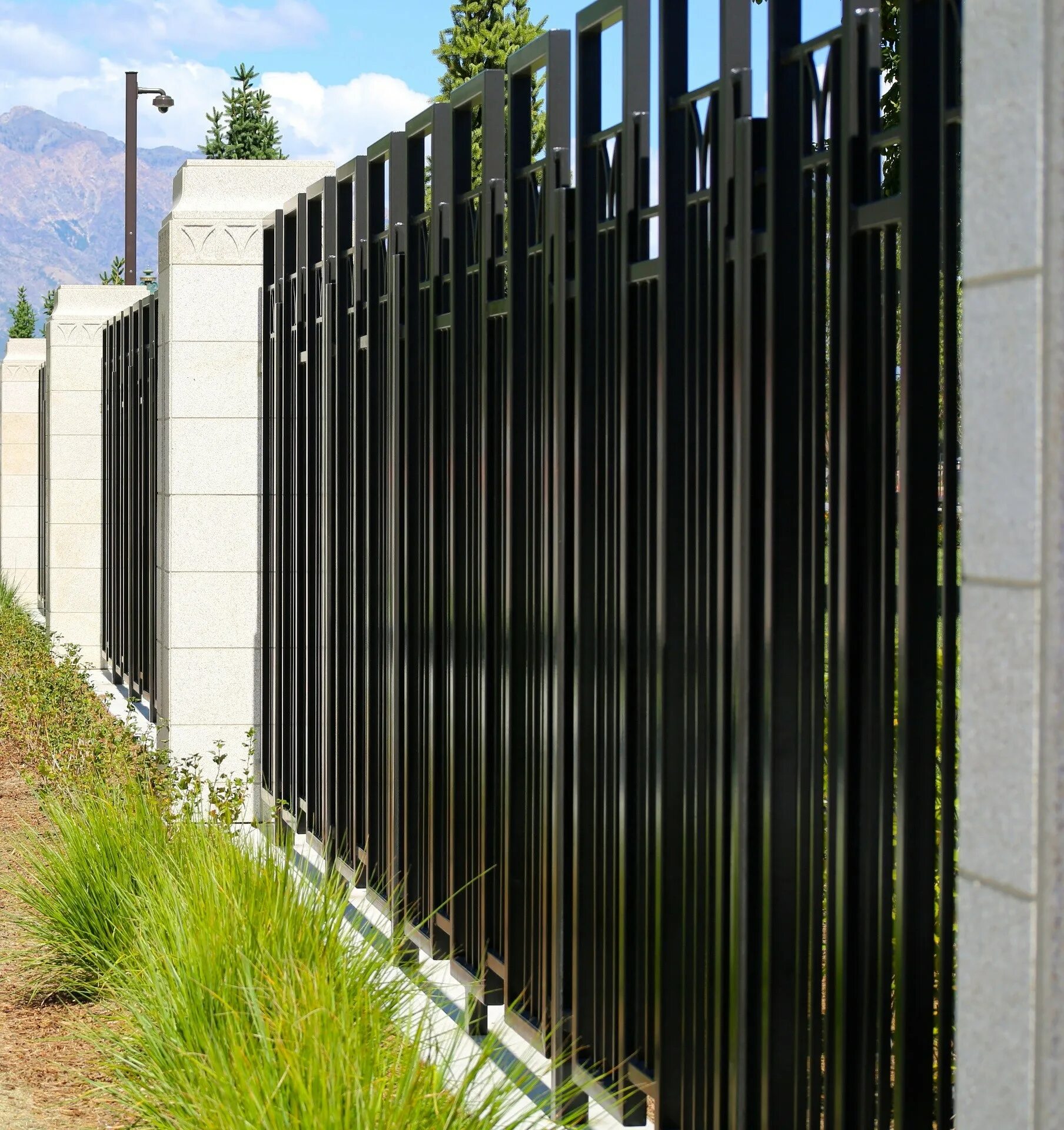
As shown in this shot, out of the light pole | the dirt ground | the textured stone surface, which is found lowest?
the dirt ground

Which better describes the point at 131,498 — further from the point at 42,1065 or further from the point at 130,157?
the point at 130,157

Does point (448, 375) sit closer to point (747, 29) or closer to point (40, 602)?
point (747, 29)

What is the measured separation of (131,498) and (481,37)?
86.8 ft

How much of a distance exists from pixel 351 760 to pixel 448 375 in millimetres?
2195

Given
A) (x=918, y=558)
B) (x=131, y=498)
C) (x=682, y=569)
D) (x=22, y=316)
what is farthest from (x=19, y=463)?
(x=22, y=316)

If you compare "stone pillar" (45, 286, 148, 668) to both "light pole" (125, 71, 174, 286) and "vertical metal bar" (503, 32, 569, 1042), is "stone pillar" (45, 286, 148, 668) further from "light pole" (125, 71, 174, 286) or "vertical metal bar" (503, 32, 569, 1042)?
"vertical metal bar" (503, 32, 569, 1042)

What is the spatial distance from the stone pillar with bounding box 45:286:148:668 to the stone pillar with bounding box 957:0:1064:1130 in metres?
16.8

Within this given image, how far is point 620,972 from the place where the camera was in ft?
14.7

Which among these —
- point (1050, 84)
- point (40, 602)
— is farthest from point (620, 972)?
point (40, 602)

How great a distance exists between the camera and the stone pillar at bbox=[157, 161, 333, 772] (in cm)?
947

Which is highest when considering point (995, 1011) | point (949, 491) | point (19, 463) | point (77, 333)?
point (77, 333)

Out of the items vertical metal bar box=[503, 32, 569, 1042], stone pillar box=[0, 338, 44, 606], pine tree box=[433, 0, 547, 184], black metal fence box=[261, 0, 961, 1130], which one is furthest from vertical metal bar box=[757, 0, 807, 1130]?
pine tree box=[433, 0, 547, 184]

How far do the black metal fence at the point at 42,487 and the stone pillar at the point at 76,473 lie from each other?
0.61 meters

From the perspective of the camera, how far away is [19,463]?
24.8 metres
